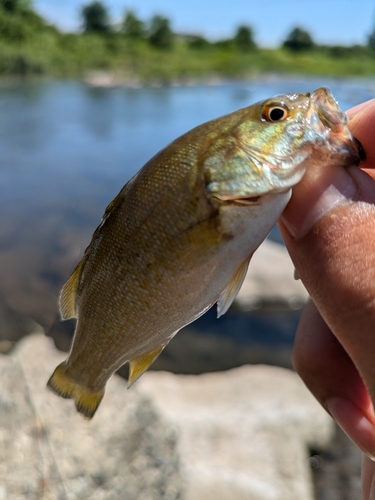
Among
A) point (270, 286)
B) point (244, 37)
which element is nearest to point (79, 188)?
point (270, 286)

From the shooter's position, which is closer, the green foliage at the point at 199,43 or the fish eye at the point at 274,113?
the fish eye at the point at 274,113

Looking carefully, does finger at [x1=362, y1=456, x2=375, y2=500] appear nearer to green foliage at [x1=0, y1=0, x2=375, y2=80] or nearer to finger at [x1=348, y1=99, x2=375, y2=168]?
finger at [x1=348, y1=99, x2=375, y2=168]

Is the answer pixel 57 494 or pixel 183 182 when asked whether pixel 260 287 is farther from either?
pixel 183 182

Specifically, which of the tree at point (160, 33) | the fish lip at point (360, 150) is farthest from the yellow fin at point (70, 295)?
the tree at point (160, 33)

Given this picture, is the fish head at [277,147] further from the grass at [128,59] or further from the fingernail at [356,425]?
the grass at [128,59]

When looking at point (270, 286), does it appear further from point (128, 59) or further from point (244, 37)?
point (244, 37)

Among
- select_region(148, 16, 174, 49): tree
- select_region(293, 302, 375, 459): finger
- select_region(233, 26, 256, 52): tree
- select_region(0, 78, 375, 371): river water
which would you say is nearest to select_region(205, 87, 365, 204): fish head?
select_region(293, 302, 375, 459): finger

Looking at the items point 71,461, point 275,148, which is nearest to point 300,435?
point 71,461
